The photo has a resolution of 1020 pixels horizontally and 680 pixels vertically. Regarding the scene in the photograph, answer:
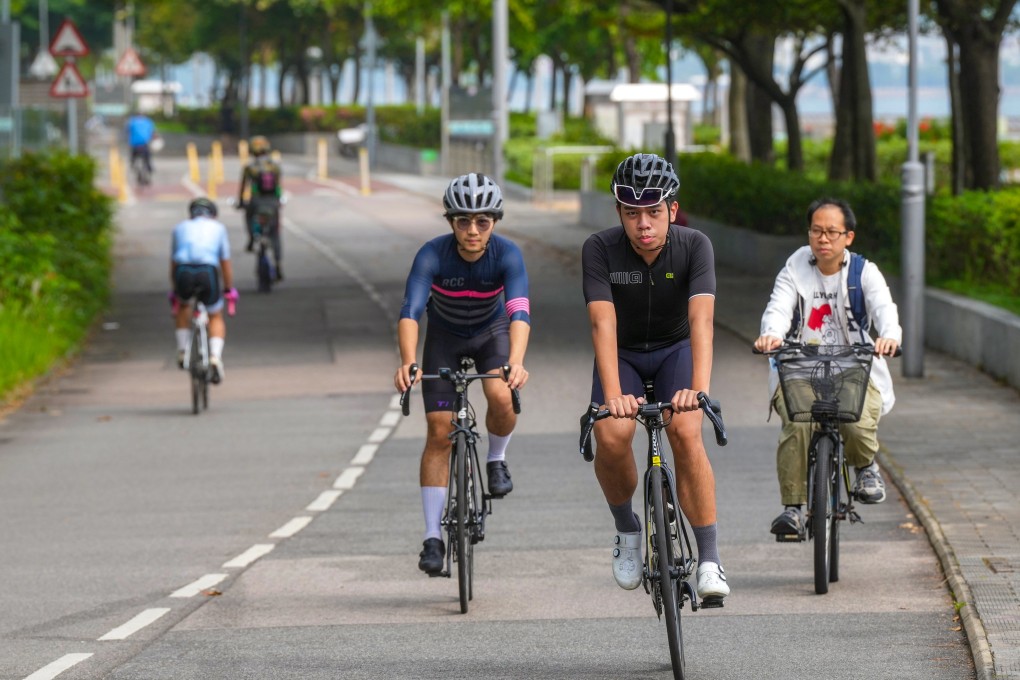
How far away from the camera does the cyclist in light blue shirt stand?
17.4m

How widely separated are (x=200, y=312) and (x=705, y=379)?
10.7 m

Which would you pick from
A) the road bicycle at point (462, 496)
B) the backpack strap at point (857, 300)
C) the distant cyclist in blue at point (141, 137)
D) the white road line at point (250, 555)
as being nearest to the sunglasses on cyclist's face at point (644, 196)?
the road bicycle at point (462, 496)

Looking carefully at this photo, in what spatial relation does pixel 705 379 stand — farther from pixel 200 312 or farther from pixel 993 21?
pixel 993 21

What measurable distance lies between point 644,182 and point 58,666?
3041 millimetres

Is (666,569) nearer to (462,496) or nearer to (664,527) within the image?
(664,527)

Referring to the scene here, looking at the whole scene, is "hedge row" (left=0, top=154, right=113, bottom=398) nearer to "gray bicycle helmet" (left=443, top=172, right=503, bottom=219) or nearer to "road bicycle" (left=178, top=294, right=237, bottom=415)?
"road bicycle" (left=178, top=294, right=237, bottom=415)

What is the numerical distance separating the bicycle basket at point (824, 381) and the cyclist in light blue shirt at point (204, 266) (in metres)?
9.02

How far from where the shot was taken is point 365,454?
48.8 feet

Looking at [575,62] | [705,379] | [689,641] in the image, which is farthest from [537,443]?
[575,62]

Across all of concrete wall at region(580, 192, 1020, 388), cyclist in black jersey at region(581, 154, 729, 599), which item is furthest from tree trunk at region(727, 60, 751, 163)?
cyclist in black jersey at region(581, 154, 729, 599)

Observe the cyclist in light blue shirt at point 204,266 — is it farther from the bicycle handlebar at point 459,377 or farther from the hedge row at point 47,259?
the bicycle handlebar at point 459,377

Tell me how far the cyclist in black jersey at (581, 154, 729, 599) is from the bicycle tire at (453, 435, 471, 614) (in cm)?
124

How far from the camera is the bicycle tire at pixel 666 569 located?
7.08 metres

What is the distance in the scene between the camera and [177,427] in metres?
16.7
